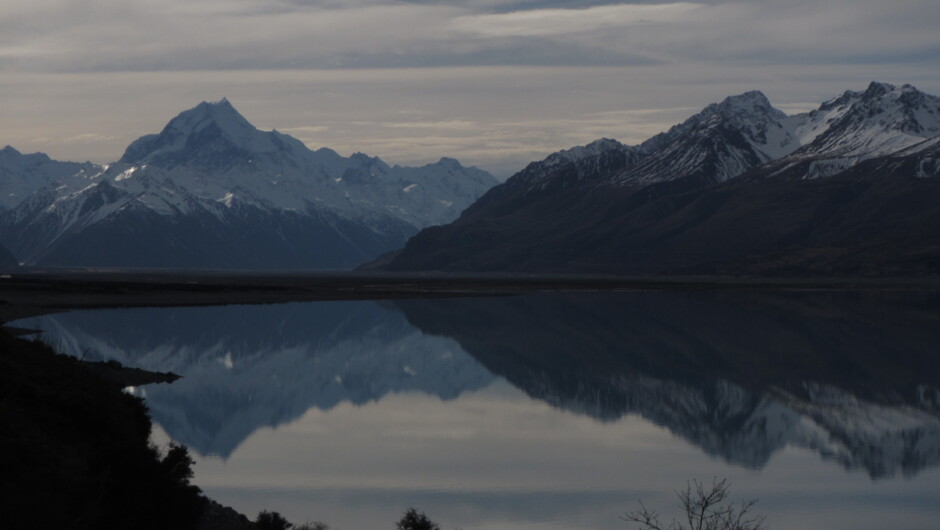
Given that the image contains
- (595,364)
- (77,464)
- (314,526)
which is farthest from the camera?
(595,364)

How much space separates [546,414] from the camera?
56.6 m

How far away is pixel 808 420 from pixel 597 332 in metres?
49.4

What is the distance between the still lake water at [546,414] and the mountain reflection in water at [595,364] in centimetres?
26

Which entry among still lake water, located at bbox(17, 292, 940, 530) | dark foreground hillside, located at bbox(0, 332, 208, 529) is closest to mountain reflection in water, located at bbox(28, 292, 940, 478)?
still lake water, located at bbox(17, 292, 940, 530)

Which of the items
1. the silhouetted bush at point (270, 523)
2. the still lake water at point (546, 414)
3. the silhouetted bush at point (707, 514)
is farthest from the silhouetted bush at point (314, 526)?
the silhouetted bush at point (707, 514)

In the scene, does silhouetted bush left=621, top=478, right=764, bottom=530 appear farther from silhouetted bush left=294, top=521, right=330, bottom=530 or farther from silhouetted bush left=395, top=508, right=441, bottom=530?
silhouetted bush left=294, top=521, right=330, bottom=530

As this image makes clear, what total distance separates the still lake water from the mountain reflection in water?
0.85 feet

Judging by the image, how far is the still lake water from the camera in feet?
121

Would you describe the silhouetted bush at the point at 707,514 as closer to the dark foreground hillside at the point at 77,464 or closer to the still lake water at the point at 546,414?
the still lake water at the point at 546,414

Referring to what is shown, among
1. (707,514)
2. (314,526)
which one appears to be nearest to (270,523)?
(314,526)

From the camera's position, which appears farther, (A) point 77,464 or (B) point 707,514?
(B) point 707,514

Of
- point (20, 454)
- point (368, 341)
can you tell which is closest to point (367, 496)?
point (20, 454)

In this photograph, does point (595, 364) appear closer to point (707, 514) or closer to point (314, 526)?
point (707, 514)

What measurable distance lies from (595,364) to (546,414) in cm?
2260
